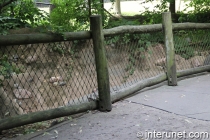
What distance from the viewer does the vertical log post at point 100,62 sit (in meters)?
3.37

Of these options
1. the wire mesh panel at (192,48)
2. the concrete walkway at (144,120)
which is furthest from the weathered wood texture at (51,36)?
the wire mesh panel at (192,48)

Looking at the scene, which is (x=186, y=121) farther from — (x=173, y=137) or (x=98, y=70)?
(x=98, y=70)

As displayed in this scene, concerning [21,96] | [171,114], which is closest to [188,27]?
[171,114]

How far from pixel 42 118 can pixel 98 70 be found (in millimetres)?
884

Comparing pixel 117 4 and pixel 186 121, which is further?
pixel 117 4

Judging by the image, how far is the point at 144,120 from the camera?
10.1ft

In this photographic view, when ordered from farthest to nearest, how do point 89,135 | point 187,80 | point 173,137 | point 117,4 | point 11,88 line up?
point 117,4 → point 11,88 → point 187,80 → point 89,135 → point 173,137

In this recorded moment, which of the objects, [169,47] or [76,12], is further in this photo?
[76,12]

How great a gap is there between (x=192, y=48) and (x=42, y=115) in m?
4.94

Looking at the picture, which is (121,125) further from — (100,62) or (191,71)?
(191,71)

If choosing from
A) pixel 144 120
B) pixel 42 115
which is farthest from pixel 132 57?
pixel 42 115

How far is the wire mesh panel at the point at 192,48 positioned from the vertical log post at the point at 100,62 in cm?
341

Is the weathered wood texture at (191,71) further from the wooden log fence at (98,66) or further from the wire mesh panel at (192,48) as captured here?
the wire mesh panel at (192,48)

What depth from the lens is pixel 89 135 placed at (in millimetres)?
2752
